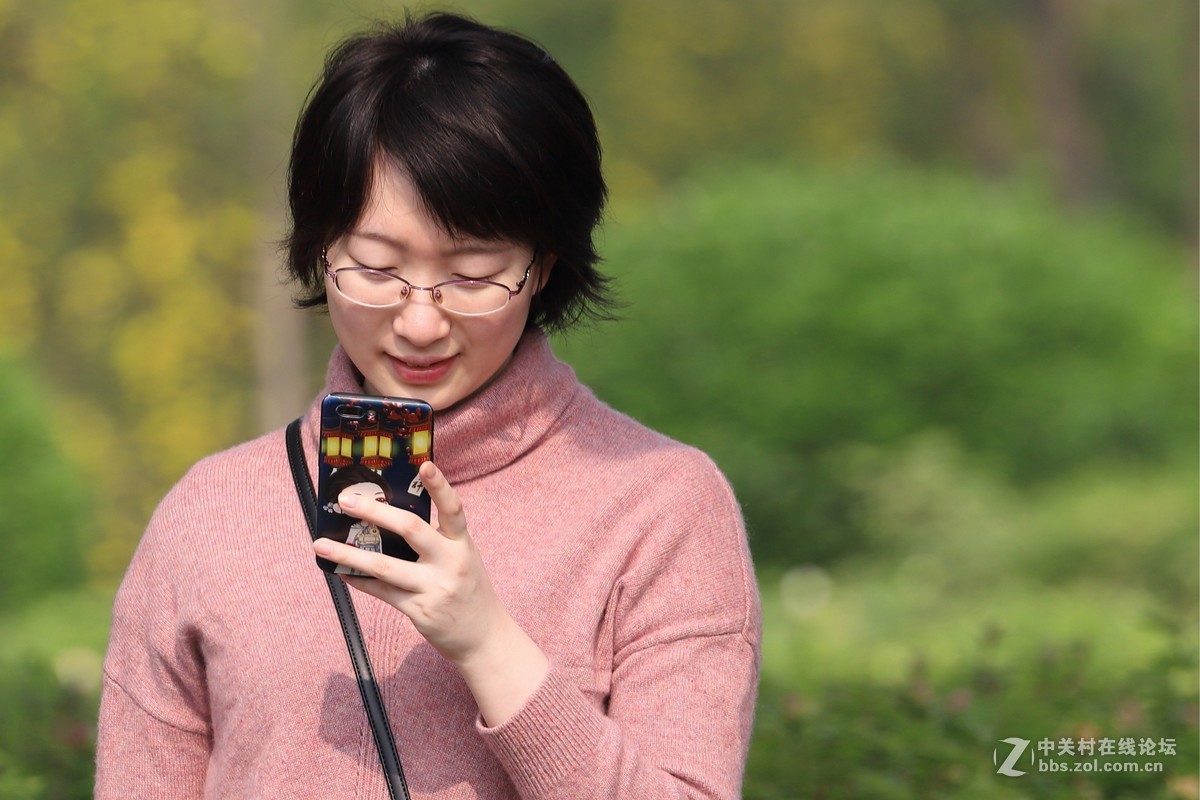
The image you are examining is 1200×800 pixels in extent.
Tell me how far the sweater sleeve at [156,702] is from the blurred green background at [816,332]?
0.90 m

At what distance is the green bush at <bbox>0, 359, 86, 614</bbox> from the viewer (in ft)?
26.7

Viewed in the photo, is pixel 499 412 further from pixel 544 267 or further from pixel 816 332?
pixel 816 332

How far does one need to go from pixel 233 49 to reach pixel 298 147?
540 inches

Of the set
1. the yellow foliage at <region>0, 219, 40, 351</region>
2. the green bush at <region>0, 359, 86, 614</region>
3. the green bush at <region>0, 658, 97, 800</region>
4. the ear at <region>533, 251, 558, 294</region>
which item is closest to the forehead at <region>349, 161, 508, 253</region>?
the ear at <region>533, 251, 558, 294</region>

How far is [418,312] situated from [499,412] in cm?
19

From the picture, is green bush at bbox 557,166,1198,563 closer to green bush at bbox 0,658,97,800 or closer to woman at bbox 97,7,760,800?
green bush at bbox 0,658,97,800

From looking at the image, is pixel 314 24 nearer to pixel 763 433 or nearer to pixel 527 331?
pixel 763 433

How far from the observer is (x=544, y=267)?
1894 millimetres

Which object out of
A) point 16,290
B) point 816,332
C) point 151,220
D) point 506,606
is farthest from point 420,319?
point 16,290

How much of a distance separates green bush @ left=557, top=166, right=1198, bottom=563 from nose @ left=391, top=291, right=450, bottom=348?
19.9ft

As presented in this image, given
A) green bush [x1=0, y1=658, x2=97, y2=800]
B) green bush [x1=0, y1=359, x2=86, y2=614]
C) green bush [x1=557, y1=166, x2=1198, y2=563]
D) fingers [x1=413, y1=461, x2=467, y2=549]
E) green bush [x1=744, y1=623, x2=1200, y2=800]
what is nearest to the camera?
fingers [x1=413, y1=461, x2=467, y2=549]

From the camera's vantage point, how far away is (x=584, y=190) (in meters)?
1.87

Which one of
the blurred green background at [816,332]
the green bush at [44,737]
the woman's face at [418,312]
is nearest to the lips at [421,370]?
the woman's face at [418,312]

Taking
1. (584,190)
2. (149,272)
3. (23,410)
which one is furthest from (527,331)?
(149,272)
